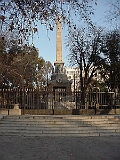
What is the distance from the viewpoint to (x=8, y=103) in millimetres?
21188

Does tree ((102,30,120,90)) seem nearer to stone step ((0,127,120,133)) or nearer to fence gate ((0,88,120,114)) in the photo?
fence gate ((0,88,120,114))

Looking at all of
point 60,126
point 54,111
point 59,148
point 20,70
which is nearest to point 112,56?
point 20,70

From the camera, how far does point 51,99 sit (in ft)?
70.7

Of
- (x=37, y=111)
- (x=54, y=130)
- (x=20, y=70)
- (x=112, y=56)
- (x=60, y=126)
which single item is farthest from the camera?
(x=20, y=70)

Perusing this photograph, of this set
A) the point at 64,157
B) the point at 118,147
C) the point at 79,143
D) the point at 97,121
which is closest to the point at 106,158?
the point at 64,157

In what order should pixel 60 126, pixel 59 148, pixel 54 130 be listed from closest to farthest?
pixel 59 148 → pixel 54 130 → pixel 60 126

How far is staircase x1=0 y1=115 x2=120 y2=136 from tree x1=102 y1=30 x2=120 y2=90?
47.5ft

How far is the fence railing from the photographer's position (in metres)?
21.2

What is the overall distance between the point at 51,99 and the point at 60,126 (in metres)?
7.17

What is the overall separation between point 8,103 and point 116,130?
9901 millimetres

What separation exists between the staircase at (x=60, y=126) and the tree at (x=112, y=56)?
47.5ft

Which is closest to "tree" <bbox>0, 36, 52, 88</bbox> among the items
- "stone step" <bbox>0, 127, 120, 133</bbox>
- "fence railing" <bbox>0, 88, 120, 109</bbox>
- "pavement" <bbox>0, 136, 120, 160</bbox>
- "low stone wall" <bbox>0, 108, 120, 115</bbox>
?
"fence railing" <bbox>0, 88, 120, 109</bbox>

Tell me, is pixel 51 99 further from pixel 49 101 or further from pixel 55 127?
pixel 55 127

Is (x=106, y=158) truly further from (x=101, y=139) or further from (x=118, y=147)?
(x=101, y=139)
